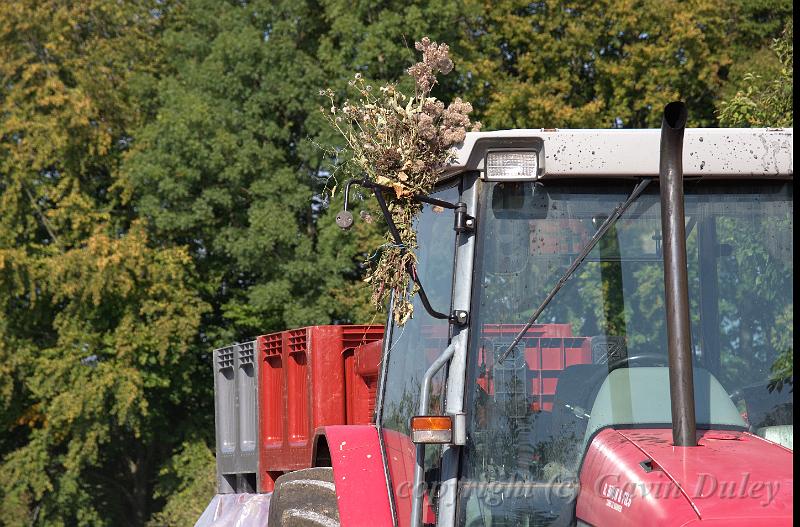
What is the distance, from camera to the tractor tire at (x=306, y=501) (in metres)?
4.85

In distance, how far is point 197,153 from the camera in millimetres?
23016

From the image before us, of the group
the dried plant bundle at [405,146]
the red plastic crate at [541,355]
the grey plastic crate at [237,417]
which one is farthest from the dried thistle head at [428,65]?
the grey plastic crate at [237,417]

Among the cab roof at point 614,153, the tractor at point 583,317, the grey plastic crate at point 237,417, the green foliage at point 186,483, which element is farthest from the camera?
the green foliage at point 186,483

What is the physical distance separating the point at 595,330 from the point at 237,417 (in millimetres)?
3852

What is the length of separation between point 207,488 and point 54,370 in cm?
372

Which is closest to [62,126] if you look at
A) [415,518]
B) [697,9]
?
[697,9]

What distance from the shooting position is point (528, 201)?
400 cm

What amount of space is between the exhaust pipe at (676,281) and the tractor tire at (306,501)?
178 centimetres

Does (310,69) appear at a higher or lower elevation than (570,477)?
higher

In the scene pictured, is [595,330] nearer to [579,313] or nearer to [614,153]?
[579,313]

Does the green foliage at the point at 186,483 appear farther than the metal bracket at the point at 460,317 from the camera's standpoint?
Yes

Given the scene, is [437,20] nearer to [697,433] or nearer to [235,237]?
[235,237]

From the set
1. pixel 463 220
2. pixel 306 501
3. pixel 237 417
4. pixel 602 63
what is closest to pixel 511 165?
pixel 463 220

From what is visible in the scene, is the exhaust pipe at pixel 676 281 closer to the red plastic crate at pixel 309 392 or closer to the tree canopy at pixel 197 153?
the red plastic crate at pixel 309 392
